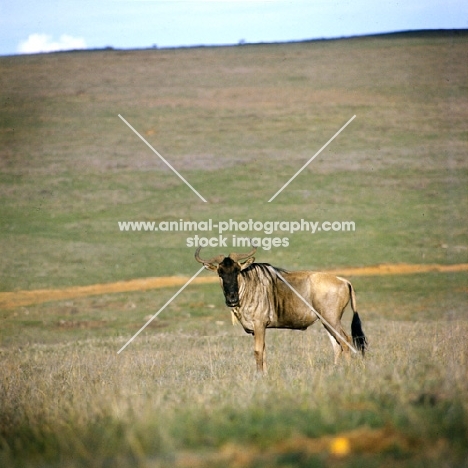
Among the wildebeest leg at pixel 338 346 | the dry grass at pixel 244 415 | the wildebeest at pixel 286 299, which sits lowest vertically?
the dry grass at pixel 244 415

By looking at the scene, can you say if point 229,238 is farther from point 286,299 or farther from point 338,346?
point 338,346

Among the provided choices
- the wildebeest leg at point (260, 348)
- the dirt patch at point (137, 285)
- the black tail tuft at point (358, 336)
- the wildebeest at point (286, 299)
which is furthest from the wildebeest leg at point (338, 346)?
the dirt patch at point (137, 285)

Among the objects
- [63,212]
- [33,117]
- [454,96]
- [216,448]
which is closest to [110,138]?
[33,117]

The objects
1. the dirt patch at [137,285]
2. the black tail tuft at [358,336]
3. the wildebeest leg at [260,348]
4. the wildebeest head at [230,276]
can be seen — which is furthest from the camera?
the dirt patch at [137,285]

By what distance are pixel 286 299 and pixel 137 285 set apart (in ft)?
46.6

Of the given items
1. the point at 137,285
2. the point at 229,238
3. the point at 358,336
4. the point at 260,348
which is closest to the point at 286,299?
the point at 260,348

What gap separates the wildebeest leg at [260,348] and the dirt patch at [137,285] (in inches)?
531

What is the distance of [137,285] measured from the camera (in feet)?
89.7

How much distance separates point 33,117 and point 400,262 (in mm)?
28076

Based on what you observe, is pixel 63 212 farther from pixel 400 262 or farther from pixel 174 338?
pixel 174 338

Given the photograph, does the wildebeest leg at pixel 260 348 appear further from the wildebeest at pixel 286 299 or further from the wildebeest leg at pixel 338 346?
the wildebeest leg at pixel 338 346

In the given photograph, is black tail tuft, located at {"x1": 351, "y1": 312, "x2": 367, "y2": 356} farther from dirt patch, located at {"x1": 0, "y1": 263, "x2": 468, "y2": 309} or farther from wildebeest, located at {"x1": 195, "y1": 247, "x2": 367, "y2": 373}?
dirt patch, located at {"x1": 0, "y1": 263, "x2": 468, "y2": 309}

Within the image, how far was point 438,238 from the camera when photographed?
31.9 meters

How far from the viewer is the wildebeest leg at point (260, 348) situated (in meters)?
12.7
